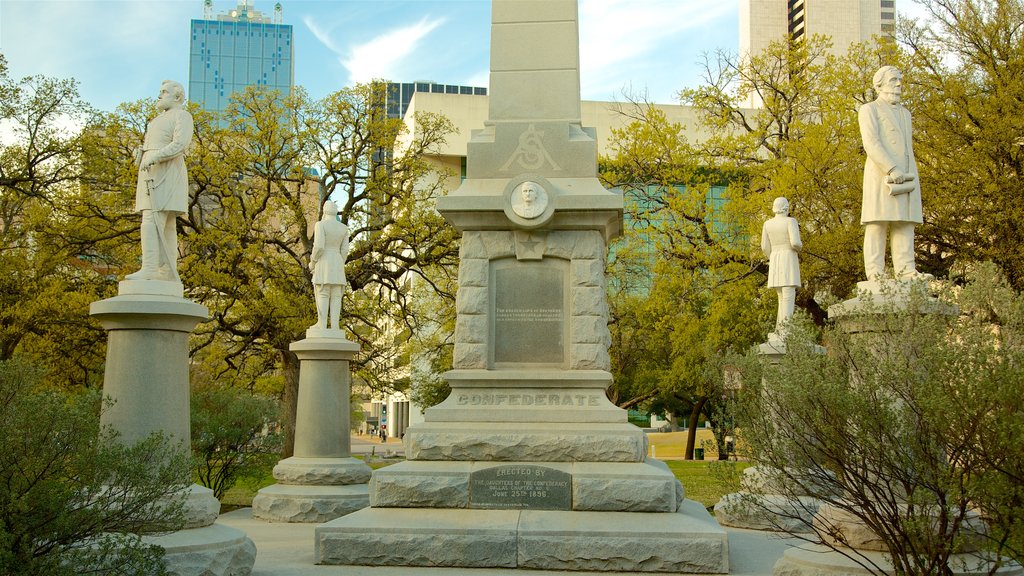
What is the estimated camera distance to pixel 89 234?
24.1 meters

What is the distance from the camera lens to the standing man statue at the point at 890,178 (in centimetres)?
891

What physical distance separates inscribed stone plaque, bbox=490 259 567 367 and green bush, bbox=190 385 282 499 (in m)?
6.96

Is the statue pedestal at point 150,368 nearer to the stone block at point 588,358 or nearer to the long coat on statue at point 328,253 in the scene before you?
the stone block at point 588,358

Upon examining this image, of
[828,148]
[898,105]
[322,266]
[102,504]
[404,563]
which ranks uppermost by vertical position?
[828,148]

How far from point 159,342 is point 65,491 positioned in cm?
294

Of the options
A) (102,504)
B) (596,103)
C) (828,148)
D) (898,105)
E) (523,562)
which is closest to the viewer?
(102,504)

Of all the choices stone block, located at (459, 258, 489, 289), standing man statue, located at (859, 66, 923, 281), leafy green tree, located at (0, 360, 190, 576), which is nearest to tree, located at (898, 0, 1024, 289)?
standing man statue, located at (859, 66, 923, 281)

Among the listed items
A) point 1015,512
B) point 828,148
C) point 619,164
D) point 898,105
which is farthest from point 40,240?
point 1015,512

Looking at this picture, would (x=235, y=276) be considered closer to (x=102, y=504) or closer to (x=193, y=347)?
(x=193, y=347)

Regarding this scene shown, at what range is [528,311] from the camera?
9961mm

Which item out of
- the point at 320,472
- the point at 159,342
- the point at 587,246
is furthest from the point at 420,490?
the point at 320,472

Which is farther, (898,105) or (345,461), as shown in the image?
(345,461)

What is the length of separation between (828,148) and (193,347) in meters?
17.2

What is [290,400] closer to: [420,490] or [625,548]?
[420,490]
